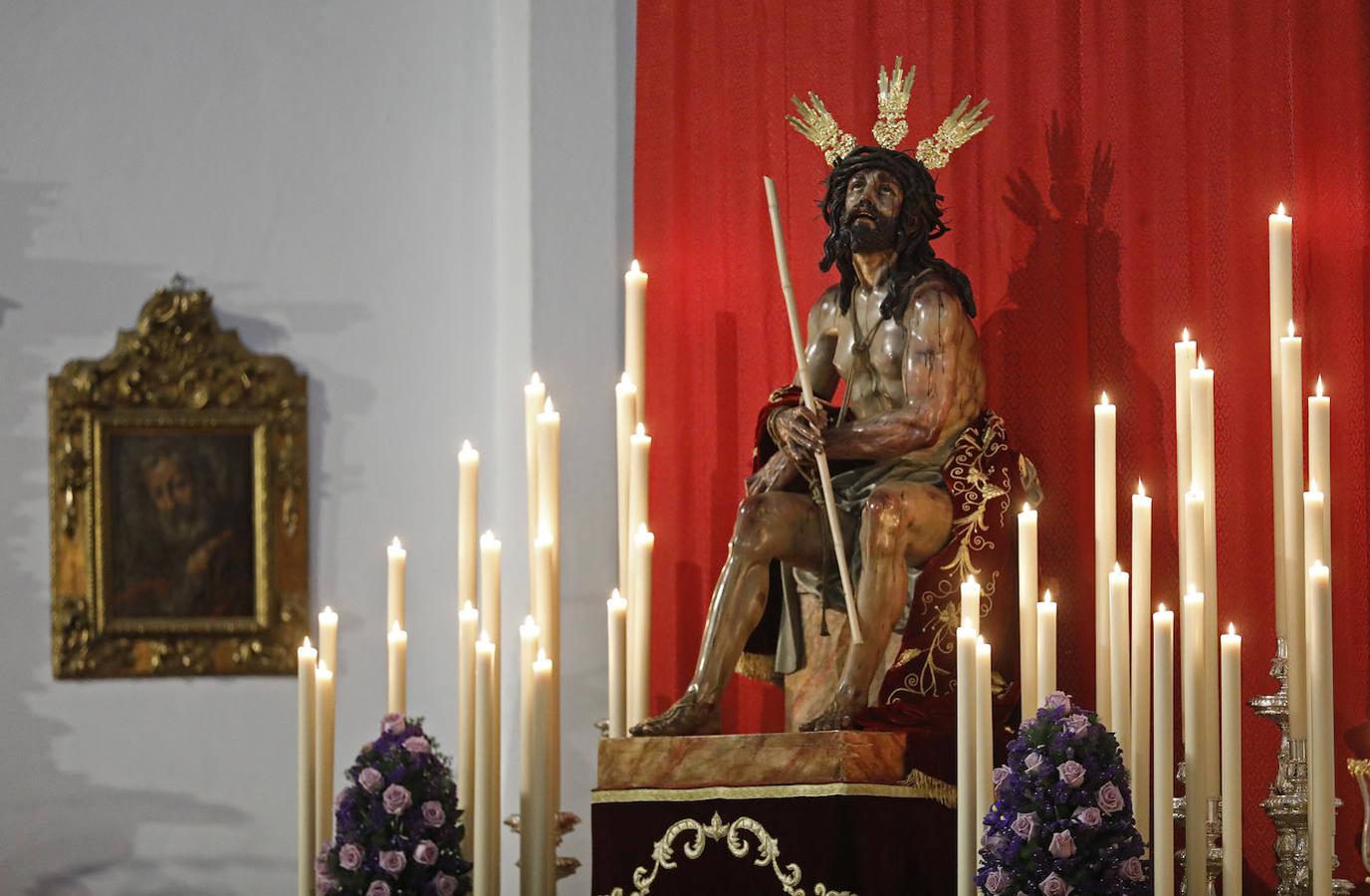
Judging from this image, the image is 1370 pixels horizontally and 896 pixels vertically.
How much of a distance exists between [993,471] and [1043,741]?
2.79ft

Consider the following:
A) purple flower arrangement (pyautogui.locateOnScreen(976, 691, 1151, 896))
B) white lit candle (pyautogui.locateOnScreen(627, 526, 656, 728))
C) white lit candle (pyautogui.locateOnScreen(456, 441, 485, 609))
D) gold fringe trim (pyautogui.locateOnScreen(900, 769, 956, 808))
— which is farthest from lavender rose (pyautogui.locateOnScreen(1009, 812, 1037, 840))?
white lit candle (pyautogui.locateOnScreen(456, 441, 485, 609))

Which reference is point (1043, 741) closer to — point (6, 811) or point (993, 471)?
point (993, 471)

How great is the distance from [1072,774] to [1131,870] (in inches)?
7.6

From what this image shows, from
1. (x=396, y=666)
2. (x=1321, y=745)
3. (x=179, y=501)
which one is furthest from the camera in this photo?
(x=179, y=501)

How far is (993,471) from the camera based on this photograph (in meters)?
4.11

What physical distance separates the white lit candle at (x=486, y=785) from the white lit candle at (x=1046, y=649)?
1.07m

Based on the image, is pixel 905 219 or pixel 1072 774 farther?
pixel 905 219

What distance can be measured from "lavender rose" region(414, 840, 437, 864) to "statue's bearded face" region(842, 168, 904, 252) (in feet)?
5.05

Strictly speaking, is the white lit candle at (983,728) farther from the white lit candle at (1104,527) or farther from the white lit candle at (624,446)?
the white lit candle at (624,446)

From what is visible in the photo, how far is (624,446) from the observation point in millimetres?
4512

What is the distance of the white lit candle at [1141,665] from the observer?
11.6 feet

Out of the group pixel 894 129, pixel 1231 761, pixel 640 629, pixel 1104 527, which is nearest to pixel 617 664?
pixel 640 629

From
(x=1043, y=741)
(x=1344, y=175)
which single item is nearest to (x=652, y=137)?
(x=1344, y=175)

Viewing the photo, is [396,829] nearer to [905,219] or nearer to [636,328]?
[636,328]
